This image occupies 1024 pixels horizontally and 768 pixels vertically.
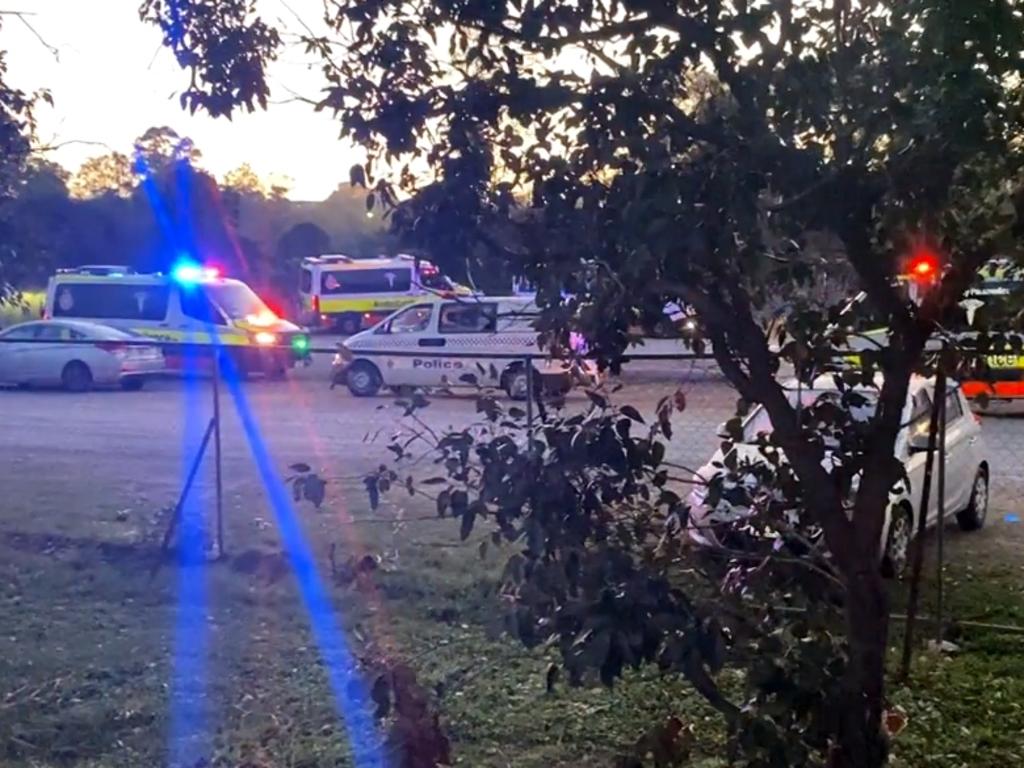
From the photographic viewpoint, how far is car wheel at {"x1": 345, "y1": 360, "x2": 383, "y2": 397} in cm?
1991

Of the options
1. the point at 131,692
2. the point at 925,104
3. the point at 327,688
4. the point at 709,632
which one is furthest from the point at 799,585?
the point at 131,692

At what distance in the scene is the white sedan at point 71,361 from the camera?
74.6 feet

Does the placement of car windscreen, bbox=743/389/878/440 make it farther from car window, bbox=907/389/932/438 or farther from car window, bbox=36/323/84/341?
car window, bbox=36/323/84/341

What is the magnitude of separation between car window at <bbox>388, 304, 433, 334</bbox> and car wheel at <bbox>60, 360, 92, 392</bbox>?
6181mm

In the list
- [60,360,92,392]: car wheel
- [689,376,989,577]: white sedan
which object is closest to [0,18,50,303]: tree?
[689,376,989,577]: white sedan

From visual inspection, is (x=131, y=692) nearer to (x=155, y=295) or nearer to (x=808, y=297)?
(x=808, y=297)

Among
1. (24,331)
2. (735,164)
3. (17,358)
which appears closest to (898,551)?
(735,164)

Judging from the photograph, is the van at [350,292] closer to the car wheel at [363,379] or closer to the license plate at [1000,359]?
the car wheel at [363,379]

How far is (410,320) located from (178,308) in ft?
21.0

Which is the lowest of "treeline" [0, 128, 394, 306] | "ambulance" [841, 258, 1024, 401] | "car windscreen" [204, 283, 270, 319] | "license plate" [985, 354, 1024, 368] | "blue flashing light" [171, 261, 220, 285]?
"license plate" [985, 354, 1024, 368]

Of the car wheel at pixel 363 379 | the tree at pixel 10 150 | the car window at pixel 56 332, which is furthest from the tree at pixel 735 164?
the car window at pixel 56 332

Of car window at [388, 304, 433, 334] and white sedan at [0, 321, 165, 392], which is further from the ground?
car window at [388, 304, 433, 334]

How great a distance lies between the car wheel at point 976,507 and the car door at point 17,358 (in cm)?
1766

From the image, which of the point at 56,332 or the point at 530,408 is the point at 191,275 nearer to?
the point at 56,332
